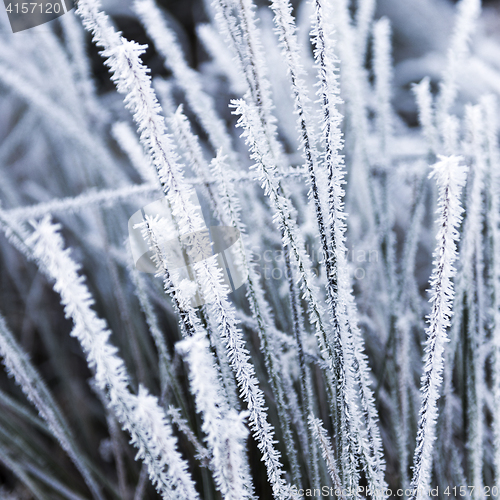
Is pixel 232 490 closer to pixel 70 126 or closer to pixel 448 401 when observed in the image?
pixel 448 401

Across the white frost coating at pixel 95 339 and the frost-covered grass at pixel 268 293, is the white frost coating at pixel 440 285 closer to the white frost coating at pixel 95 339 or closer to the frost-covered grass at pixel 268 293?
the frost-covered grass at pixel 268 293

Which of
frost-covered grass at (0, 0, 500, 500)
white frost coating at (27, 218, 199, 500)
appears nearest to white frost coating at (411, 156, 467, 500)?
frost-covered grass at (0, 0, 500, 500)

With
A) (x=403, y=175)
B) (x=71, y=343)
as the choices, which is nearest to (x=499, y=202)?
(x=403, y=175)

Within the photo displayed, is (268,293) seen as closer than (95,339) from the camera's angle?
No

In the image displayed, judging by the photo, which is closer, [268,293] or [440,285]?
[440,285]

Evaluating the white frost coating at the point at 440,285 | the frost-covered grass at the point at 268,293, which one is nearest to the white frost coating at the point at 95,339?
the frost-covered grass at the point at 268,293

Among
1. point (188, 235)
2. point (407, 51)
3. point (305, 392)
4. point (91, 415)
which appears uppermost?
point (407, 51)

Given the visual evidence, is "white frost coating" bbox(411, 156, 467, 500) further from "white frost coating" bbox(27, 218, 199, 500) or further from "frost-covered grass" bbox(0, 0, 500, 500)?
"white frost coating" bbox(27, 218, 199, 500)

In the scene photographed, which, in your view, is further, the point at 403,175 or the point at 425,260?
the point at 425,260
